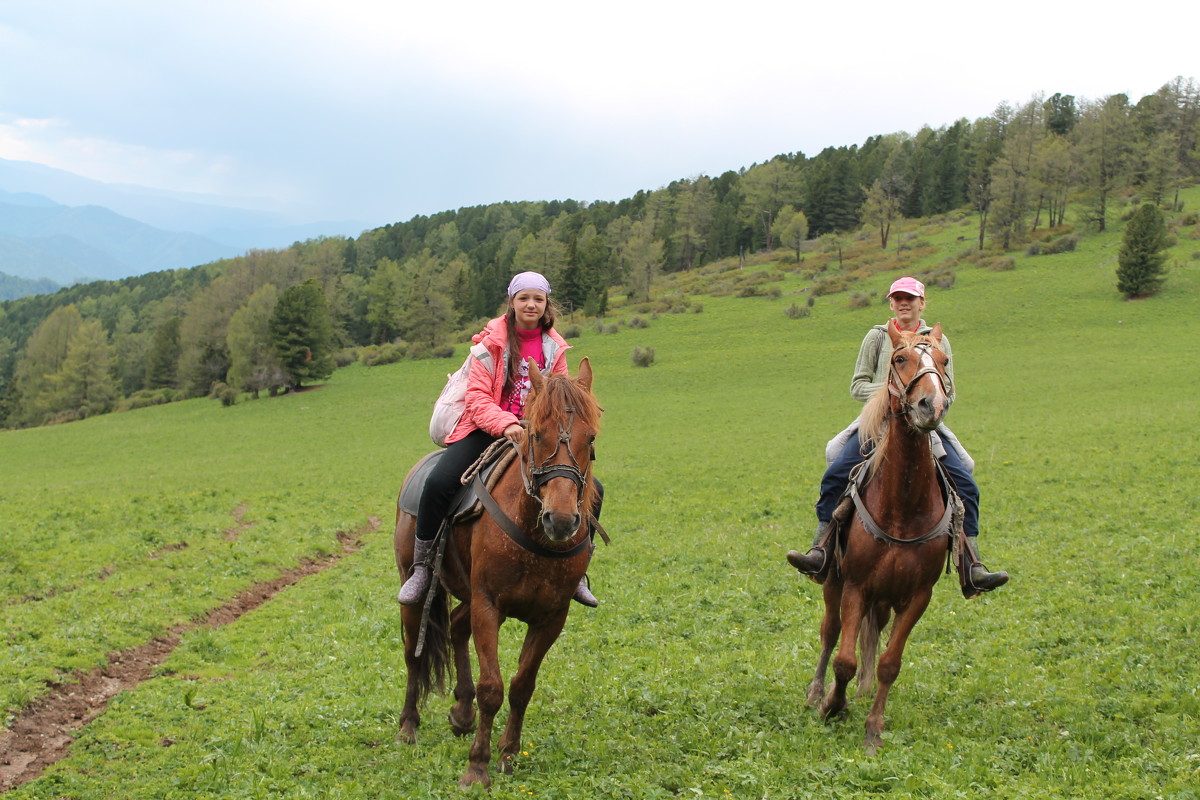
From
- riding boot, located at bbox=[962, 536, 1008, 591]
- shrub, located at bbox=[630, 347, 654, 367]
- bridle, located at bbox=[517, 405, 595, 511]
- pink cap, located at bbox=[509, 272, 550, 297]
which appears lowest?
shrub, located at bbox=[630, 347, 654, 367]

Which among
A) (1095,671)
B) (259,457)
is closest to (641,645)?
(1095,671)

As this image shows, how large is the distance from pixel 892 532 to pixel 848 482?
86 cm

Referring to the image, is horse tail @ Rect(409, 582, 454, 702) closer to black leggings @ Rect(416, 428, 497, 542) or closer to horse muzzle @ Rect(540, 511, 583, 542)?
black leggings @ Rect(416, 428, 497, 542)

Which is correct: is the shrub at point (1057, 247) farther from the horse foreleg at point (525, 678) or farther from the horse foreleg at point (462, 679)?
the horse foreleg at point (525, 678)

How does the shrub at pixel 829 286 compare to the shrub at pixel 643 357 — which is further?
the shrub at pixel 829 286

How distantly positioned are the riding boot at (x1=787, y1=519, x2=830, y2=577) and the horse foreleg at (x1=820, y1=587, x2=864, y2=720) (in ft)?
1.32

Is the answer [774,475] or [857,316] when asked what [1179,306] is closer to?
[857,316]

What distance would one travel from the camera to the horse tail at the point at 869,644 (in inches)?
295

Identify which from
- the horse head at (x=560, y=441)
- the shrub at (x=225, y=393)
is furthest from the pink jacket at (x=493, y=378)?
the shrub at (x=225, y=393)

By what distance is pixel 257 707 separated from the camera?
8219 mm

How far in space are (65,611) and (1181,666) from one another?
1393cm

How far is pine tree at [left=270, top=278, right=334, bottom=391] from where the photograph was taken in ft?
218

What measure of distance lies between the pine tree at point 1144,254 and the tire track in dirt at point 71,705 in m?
64.8

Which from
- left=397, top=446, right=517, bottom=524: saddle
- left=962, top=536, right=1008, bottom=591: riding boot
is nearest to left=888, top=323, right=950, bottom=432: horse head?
left=962, top=536, right=1008, bottom=591: riding boot
